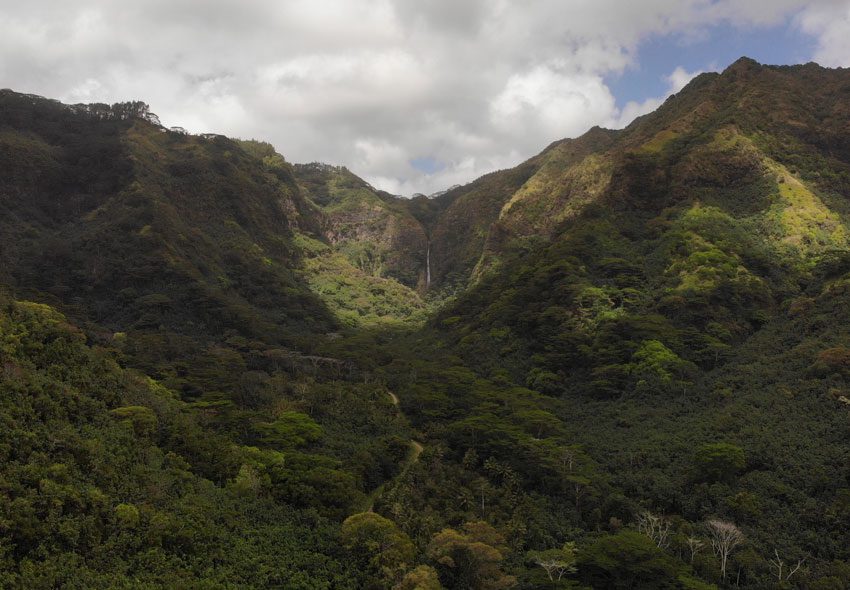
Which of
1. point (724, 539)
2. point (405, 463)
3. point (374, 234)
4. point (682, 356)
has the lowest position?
point (405, 463)

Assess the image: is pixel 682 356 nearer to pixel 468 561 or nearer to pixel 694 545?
pixel 694 545

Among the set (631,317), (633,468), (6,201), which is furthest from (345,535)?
(6,201)

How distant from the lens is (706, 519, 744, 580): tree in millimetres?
27188

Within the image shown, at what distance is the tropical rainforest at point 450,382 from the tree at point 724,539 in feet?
0.44

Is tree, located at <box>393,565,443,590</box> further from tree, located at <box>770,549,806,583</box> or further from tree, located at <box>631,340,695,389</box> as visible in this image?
tree, located at <box>631,340,695,389</box>

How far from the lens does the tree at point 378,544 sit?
85.4 ft

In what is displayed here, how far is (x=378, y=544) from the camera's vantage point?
1056 inches

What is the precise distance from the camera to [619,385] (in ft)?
166

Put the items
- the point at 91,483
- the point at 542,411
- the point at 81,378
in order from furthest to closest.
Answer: the point at 542,411
the point at 81,378
the point at 91,483

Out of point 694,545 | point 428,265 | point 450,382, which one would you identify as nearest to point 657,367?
point 450,382

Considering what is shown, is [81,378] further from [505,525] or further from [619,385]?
[619,385]

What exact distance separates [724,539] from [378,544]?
55.0 feet

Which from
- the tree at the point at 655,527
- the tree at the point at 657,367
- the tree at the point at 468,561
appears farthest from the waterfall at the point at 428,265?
the tree at the point at 468,561

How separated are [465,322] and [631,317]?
89.8 ft
